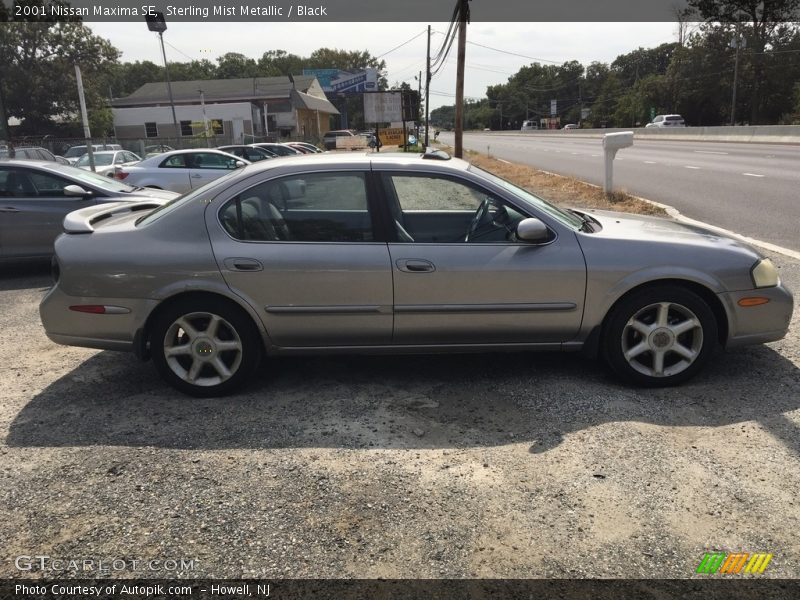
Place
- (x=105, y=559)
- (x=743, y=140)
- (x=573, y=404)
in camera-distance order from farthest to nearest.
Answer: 1. (x=743, y=140)
2. (x=573, y=404)
3. (x=105, y=559)

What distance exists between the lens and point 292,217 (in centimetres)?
417

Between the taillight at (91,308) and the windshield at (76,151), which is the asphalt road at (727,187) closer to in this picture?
the taillight at (91,308)

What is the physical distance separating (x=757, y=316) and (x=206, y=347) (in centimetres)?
347

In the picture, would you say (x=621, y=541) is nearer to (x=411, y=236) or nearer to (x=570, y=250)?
(x=570, y=250)

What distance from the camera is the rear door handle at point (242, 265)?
12.8 feet

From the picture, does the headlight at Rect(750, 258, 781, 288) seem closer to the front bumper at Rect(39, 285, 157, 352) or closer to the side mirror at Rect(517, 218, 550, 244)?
the side mirror at Rect(517, 218, 550, 244)

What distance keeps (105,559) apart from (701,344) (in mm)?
3461

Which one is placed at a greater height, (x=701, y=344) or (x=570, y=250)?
(x=570, y=250)

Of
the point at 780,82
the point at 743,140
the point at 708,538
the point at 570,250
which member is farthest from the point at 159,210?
the point at 780,82

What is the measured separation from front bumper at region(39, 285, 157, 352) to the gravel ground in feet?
1.26

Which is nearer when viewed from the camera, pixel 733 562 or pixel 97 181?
pixel 733 562

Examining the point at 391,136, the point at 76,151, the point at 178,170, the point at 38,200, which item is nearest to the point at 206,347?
the point at 38,200

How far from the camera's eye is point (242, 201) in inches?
159

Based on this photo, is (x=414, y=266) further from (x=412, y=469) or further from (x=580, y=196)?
(x=580, y=196)
